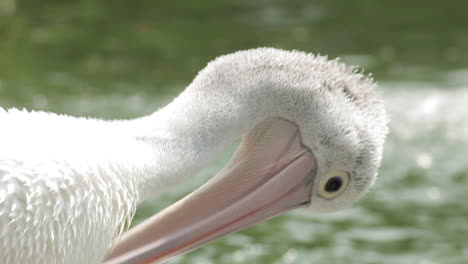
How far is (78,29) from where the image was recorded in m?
10.5

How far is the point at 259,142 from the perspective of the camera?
11.2 ft

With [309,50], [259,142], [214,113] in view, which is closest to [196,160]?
[214,113]

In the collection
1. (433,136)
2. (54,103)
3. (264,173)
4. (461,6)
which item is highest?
(461,6)

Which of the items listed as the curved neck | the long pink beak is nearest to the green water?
the long pink beak

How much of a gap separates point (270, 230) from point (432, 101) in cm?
300

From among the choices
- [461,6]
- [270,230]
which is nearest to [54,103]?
[270,230]

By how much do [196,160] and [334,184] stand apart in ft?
2.02

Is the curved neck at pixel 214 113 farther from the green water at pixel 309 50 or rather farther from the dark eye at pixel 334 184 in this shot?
the green water at pixel 309 50

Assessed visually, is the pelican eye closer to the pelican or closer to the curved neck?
the pelican

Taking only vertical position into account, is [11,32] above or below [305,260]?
above

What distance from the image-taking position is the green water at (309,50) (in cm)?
618

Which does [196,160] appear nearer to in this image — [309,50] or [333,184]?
[333,184]

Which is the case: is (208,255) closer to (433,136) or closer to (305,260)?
(305,260)

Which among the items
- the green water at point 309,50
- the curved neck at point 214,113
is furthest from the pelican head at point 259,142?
the green water at point 309,50
